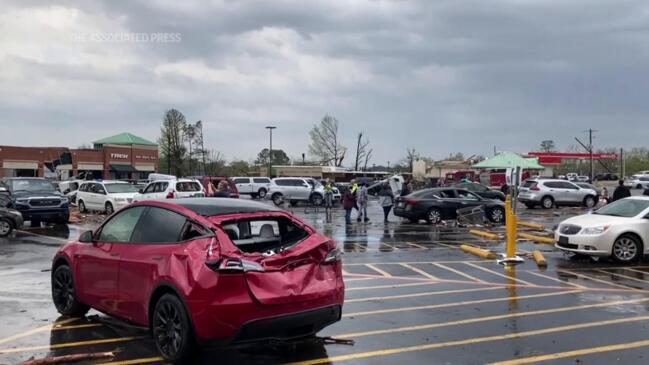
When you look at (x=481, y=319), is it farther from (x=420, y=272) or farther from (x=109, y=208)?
(x=109, y=208)

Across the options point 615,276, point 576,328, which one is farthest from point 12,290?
point 615,276

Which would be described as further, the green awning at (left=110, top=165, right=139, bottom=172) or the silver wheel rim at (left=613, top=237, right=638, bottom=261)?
the green awning at (left=110, top=165, right=139, bottom=172)

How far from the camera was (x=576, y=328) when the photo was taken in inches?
270

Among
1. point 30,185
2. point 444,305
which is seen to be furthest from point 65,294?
point 30,185

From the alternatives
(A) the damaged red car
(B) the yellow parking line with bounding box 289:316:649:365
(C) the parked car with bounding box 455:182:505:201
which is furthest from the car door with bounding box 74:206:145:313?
(C) the parked car with bounding box 455:182:505:201

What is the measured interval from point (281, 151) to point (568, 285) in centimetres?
12608

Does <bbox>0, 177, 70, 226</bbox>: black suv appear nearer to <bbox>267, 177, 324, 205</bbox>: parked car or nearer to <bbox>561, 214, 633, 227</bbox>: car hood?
<bbox>561, 214, 633, 227</bbox>: car hood

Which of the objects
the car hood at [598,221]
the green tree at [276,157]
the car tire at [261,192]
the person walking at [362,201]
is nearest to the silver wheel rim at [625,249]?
the car hood at [598,221]

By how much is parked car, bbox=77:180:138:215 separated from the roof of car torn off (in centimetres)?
2103

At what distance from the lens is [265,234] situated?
6.13 m

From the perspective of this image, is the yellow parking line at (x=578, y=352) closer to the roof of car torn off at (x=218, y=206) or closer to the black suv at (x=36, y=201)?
the roof of car torn off at (x=218, y=206)

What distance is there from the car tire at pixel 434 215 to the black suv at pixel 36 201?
13.5 metres

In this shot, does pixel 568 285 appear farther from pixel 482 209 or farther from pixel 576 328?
pixel 482 209

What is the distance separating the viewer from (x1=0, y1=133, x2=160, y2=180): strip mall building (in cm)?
6483
